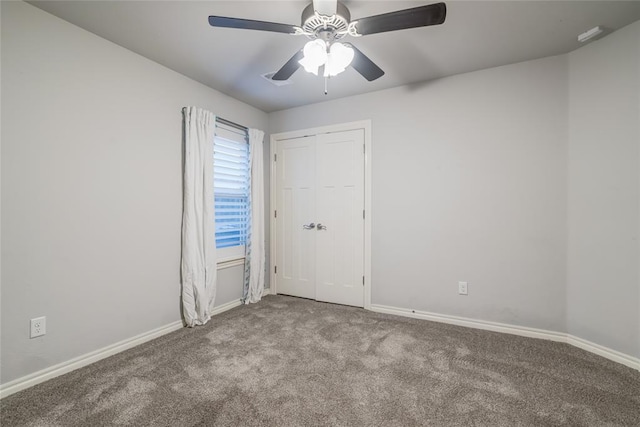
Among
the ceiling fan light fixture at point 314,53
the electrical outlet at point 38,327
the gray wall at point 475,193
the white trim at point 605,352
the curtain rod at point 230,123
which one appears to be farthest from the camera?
the curtain rod at point 230,123

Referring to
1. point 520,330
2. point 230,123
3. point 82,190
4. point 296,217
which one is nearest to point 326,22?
point 230,123

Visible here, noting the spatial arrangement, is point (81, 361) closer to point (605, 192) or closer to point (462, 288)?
point (462, 288)

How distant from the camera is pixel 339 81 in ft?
9.82

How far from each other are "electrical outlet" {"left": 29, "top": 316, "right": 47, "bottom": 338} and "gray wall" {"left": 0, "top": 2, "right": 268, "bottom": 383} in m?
0.03

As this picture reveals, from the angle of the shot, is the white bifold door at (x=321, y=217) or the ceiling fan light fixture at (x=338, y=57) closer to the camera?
the ceiling fan light fixture at (x=338, y=57)

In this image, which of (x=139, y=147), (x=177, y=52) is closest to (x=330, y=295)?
(x=139, y=147)

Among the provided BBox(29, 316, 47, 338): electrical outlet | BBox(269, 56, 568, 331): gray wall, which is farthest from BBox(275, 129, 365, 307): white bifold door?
BBox(29, 316, 47, 338): electrical outlet

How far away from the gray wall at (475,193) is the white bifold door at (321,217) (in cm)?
24

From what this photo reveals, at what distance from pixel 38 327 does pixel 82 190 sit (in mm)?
966

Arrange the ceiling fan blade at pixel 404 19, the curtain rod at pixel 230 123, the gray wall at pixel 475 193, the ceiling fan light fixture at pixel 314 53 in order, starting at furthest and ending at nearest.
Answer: the curtain rod at pixel 230 123, the gray wall at pixel 475 193, the ceiling fan light fixture at pixel 314 53, the ceiling fan blade at pixel 404 19

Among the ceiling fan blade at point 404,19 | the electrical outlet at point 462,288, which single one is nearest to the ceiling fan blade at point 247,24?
the ceiling fan blade at point 404,19

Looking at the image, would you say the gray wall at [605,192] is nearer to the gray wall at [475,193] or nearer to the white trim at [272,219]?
the gray wall at [475,193]

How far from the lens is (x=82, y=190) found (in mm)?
2090

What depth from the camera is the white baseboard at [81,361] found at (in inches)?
69.6
